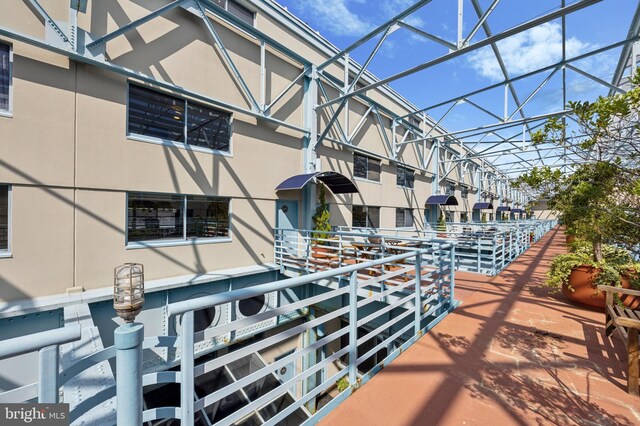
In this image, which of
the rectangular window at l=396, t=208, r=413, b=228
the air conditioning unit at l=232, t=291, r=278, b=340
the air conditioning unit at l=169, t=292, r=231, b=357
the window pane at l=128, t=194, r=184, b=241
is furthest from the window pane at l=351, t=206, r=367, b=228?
the window pane at l=128, t=194, r=184, b=241

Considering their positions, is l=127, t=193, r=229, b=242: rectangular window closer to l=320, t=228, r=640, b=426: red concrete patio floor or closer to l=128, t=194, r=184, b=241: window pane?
l=128, t=194, r=184, b=241: window pane

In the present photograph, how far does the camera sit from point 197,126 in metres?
6.57

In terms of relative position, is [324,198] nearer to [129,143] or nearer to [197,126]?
[197,126]

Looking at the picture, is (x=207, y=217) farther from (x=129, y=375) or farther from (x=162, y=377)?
(x=129, y=375)

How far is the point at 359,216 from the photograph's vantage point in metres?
11.5

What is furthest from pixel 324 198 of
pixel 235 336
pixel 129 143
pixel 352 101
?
pixel 129 143

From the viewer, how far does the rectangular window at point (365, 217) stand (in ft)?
37.2

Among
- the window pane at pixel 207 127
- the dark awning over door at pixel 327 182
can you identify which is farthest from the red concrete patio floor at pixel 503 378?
the window pane at pixel 207 127

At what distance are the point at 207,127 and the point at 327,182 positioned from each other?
4021mm

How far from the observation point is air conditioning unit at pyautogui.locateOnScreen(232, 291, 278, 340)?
675 centimetres

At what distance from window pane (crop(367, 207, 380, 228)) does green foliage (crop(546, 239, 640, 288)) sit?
7.05 meters

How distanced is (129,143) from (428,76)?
8.67 m

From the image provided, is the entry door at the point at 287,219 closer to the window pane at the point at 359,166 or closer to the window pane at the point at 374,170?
the window pane at the point at 359,166

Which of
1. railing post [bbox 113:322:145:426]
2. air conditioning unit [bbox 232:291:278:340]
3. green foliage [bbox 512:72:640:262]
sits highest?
green foliage [bbox 512:72:640:262]
